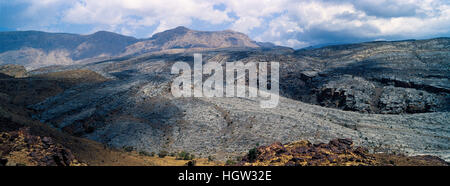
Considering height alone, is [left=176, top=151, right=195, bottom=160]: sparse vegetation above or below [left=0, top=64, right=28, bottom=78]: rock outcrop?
below

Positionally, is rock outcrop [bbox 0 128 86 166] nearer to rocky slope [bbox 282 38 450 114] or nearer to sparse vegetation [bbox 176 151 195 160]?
sparse vegetation [bbox 176 151 195 160]

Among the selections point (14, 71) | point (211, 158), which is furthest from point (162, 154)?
point (14, 71)

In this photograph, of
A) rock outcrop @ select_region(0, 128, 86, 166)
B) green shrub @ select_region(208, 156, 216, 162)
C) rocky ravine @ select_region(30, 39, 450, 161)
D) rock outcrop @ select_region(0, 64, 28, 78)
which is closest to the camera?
rock outcrop @ select_region(0, 128, 86, 166)

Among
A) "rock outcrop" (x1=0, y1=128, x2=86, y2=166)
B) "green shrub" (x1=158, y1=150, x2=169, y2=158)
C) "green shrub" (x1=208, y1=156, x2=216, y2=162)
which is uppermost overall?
"rock outcrop" (x1=0, y1=128, x2=86, y2=166)

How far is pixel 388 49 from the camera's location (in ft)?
235

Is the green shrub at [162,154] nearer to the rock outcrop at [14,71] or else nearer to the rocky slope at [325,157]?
the rocky slope at [325,157]

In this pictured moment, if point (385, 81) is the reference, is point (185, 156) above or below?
below

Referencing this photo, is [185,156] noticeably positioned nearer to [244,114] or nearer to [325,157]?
[325,157]

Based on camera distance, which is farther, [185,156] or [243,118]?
[243,118]

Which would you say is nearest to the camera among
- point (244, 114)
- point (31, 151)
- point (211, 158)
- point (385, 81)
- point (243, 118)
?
point (31, 151)

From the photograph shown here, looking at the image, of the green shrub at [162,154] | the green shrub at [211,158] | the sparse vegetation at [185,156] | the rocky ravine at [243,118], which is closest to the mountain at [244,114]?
the rocky ravine at [243,118]

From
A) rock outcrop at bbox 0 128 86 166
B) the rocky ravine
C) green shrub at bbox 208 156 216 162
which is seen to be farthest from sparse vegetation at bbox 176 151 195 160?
rock outcrop at bbox 0 128 86 166
